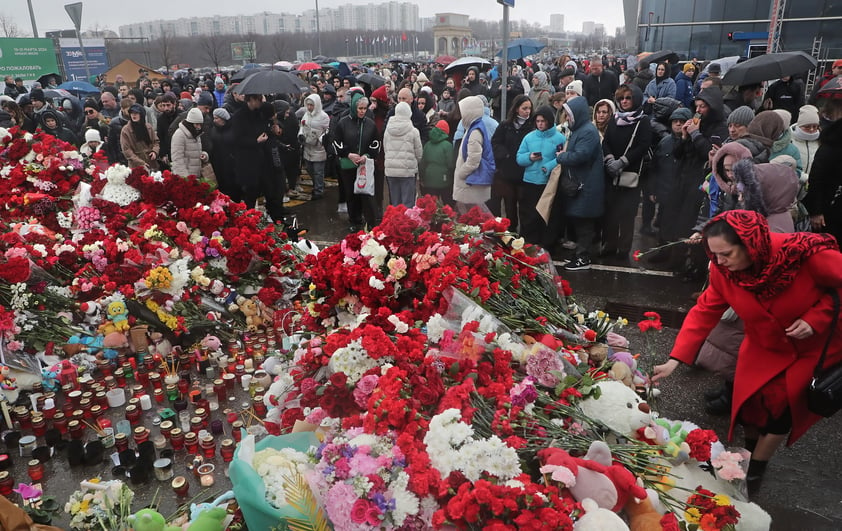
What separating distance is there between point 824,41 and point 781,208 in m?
21.8

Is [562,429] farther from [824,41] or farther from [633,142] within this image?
[824,41]

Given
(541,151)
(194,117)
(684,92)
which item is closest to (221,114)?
(194,117)

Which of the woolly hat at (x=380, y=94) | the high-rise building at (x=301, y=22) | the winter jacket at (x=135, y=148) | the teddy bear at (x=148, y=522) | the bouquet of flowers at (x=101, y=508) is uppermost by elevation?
the high-rise building at (x=301, y=22)

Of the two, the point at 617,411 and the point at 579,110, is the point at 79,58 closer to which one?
the point at 579,110

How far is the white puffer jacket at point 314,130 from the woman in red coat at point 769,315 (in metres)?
7.41

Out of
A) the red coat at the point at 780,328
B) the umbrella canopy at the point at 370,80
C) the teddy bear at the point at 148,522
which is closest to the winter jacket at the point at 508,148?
the red coat at the point at 780,328

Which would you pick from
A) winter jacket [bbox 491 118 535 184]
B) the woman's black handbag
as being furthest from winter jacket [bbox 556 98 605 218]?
the woman's black handbag

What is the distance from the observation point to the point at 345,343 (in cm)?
292

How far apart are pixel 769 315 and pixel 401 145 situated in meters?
5.20

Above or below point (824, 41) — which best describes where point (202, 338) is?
below

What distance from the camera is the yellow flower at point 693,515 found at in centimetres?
225

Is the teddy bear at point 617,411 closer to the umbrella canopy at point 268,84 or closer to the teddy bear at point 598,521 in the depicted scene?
the teddy bear at point 598,521

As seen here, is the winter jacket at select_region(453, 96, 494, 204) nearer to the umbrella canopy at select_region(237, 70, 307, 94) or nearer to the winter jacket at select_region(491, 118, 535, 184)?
the winter jacket at select_region(491, 118, 535, 184)

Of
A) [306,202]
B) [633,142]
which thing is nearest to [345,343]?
[633,142]
